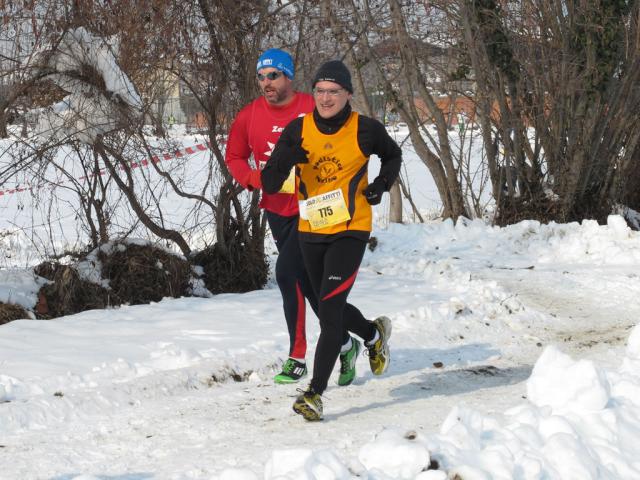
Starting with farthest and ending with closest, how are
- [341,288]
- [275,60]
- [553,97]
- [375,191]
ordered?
[553,97], [275,60], [341,288], [375,191]

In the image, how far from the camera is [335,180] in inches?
199

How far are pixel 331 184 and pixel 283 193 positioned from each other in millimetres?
667

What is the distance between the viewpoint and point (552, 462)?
386 cm

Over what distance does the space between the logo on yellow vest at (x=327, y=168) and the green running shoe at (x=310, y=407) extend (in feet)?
3.66

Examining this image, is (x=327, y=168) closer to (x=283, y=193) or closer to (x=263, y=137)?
(x=283, y=193)

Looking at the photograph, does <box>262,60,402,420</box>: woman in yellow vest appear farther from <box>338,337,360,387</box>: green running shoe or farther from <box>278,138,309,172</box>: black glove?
<box>338,337,360,387</box>: green running shoe

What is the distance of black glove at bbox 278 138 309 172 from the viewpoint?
4.99 meters

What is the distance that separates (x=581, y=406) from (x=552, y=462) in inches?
24.8

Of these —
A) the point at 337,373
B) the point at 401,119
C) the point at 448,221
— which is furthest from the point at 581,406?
the point at 401,119

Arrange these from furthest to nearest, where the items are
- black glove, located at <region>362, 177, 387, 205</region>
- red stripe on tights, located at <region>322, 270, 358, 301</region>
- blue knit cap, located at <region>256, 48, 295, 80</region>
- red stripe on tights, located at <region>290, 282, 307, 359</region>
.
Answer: red stripe on tights, located at <region>290, 282, 307, 359</region>, blue knit cap, located at <region>256, 48, 295, 80</region>, red stripe on tights, located at <region>322, 270, 358, 301</region>, black glove, located at <region>362, 177, 387, 205</region>

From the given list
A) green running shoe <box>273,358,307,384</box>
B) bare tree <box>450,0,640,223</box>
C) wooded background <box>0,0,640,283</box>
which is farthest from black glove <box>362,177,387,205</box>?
bare tree <box>450,0,640,223</box>

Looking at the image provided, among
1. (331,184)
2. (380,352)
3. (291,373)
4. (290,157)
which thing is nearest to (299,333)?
(291,373)

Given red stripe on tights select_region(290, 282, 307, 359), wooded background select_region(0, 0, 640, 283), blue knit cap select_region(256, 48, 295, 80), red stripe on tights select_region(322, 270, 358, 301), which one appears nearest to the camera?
red stripe on tights select_region(322, 270, 358, 301)

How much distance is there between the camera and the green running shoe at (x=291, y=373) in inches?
223
